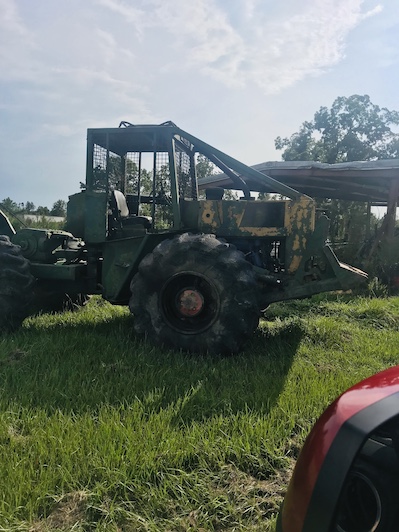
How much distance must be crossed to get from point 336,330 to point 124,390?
3.03 m

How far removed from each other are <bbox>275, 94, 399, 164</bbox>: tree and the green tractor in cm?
3137

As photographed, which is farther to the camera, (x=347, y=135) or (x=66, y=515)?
(x=347, y=135)

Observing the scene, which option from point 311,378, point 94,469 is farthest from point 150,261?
point 94,469

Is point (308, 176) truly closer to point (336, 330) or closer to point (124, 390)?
point (336, 330)

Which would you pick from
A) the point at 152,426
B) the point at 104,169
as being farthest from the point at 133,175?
the point at 152,426

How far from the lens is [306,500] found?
1.38m

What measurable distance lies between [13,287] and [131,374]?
2112mm

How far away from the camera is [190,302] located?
14.4 feet

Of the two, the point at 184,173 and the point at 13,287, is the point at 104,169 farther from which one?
the point at 13,287

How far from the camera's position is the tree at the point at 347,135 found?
3528 cm

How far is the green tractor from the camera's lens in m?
4.30

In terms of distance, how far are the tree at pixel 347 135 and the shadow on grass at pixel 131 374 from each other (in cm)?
3269

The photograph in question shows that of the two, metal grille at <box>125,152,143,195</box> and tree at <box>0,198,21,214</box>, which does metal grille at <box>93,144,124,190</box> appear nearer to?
metal grille at <box>125,152,143,195</box>

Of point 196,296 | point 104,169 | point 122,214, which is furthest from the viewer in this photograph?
point 122,214
